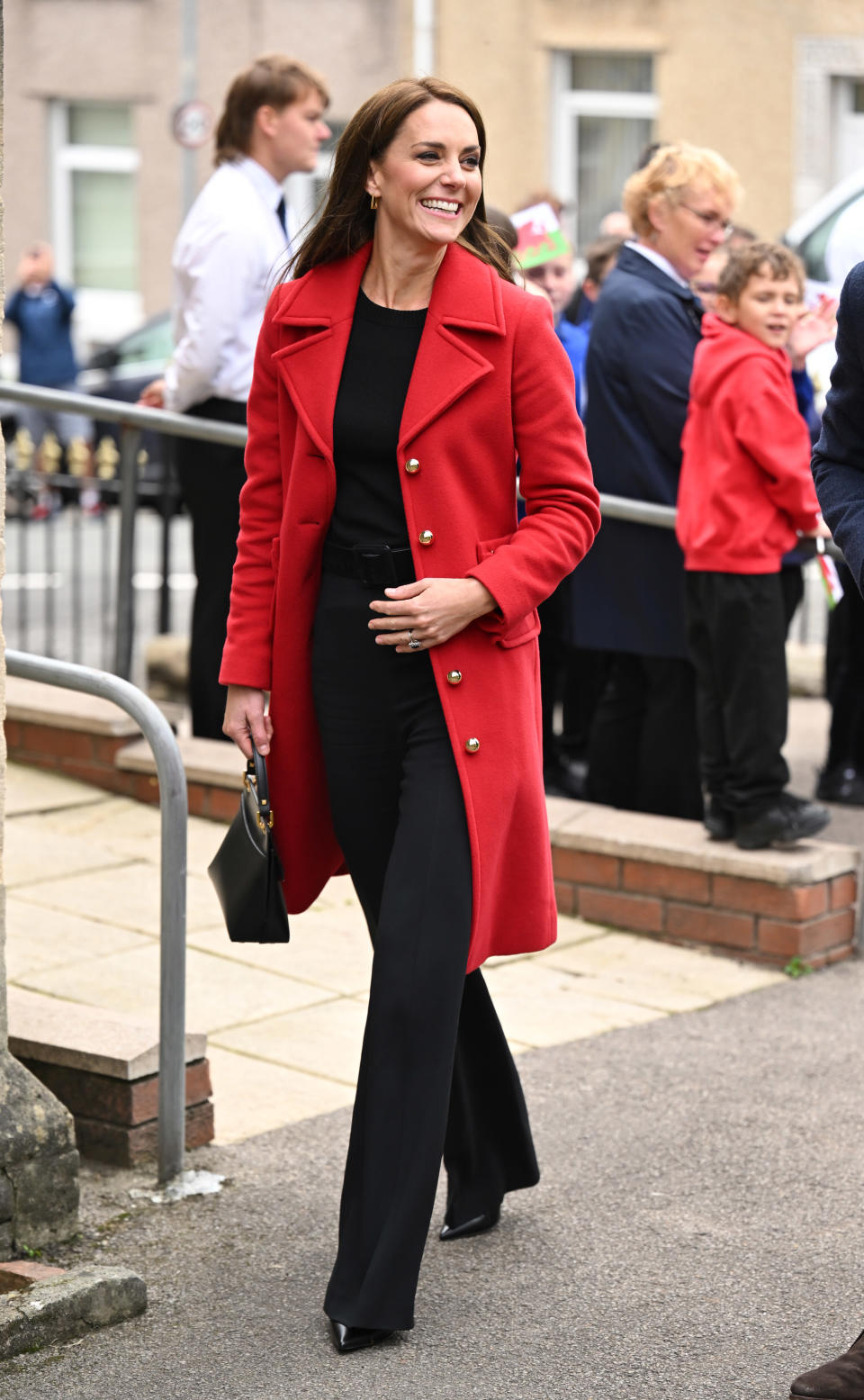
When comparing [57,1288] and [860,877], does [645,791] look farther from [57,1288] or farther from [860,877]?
[57,1288]

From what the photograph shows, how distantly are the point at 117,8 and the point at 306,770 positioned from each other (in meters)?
21.6

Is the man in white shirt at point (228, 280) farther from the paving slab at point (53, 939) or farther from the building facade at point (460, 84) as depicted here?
the building facade at point (460, 84)

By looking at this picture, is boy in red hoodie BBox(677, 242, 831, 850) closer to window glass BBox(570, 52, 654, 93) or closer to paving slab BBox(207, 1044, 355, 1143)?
paving slab BBox(207, 1044, 355, 1143)

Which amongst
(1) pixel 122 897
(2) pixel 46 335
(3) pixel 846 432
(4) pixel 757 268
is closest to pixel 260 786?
(3) pixel 846 432

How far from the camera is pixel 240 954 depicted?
17.8ft

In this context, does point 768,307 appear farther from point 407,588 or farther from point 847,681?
point 407,588

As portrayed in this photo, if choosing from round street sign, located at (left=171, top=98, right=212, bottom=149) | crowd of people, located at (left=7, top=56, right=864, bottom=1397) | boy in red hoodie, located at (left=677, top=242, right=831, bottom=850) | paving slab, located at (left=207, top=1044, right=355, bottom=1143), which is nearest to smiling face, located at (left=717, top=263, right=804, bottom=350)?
boy in red hoodie, located at (left=677, top=242, right=831, bottom=850)

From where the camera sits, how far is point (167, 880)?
391 cm

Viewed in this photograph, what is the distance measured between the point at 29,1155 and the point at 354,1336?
644 millimetres

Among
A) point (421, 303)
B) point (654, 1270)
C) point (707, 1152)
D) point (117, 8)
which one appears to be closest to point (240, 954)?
point (707, 1152)

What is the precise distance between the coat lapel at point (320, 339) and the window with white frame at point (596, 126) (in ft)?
59.0

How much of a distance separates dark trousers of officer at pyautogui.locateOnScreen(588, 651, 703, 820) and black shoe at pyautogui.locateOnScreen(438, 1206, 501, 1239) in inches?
98.2

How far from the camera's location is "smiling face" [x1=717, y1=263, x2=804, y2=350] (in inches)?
211

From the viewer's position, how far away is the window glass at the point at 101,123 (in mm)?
24688
